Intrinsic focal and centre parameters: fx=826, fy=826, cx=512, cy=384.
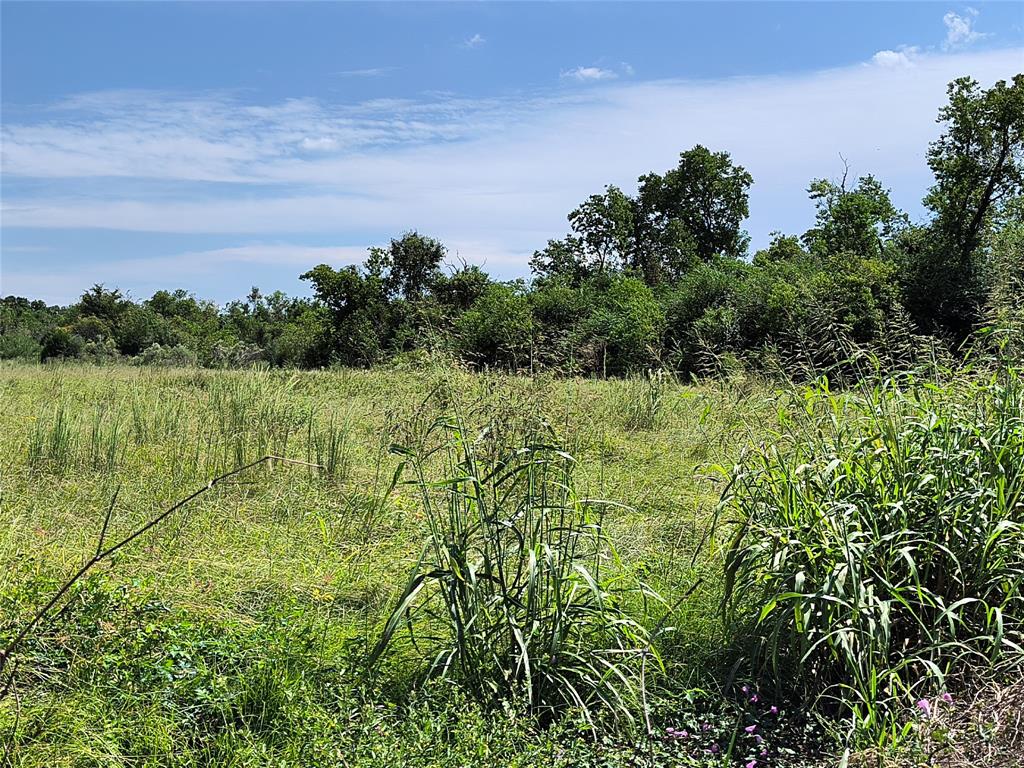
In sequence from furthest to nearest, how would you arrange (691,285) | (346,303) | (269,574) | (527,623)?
(346,303), (691,285), (269,574), (527,623)

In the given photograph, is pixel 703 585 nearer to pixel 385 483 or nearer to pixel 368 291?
pixel 385 483

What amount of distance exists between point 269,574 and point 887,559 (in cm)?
270

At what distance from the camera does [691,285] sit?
1806 cm

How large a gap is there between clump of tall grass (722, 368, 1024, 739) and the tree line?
2.70 feet

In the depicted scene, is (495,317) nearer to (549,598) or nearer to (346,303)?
(549,598)

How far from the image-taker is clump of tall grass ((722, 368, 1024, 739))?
2650 mm

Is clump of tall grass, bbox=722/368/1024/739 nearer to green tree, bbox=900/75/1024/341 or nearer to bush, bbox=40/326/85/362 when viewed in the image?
green tree, bbox=900/75/1024/341

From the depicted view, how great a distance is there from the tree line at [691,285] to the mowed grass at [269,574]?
824 mm

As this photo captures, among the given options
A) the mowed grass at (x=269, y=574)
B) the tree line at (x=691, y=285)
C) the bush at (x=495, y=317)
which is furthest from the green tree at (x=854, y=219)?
the mowed grass at (x=269, y=574)

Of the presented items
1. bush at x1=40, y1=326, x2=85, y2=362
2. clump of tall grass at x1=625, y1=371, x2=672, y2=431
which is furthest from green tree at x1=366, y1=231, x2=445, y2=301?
bush at x1=40, y1=326, x2=85, y2=362

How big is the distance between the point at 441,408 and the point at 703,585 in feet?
4.64

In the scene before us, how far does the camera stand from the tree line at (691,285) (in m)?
6.12

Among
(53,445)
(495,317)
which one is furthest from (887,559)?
(495,317)

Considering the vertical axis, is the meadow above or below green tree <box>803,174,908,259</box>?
below
